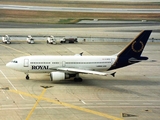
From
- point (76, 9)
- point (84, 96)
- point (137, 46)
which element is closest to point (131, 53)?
point (137, 46)

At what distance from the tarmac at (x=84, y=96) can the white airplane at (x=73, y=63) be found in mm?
1876

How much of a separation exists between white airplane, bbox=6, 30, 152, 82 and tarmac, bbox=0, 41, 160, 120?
6.15ft

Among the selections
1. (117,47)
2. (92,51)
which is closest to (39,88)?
(92,51)

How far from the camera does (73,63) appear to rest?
76.1 meters

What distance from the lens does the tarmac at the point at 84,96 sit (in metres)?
59.7

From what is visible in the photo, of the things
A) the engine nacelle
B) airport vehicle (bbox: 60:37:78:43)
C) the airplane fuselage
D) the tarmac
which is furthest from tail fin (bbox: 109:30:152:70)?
airport vehicle (bbox: 60:37:78:43)

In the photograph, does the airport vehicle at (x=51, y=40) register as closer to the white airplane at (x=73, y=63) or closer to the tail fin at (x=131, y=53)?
the white airplane at (x=73, y=63)

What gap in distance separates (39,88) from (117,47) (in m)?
44.2

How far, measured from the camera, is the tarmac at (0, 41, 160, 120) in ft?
196

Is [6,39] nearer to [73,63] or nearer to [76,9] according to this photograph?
[73,63]

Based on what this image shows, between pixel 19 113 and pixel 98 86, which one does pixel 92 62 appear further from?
pixel 19 113

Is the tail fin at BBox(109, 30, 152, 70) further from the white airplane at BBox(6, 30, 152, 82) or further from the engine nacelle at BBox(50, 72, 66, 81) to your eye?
the engine nacelle at BBox(50, 72, 66, 81)

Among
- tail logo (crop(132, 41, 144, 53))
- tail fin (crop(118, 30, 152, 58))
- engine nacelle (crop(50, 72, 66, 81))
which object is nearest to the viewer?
engine nacelle (crop(50, 72, 66, 81))

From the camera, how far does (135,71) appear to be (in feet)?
283
